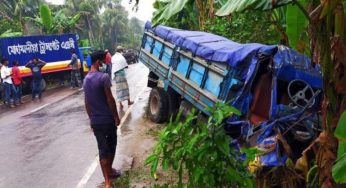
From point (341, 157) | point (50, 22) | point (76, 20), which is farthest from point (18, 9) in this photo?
point (341, 157)

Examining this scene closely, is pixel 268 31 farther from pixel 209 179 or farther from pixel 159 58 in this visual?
pixel 209 179

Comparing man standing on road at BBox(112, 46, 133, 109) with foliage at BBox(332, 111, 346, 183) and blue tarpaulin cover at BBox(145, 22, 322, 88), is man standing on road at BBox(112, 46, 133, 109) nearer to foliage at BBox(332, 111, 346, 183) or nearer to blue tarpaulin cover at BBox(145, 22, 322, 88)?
blue tarpaulin cover at BBox(145, 22, 322, 88)

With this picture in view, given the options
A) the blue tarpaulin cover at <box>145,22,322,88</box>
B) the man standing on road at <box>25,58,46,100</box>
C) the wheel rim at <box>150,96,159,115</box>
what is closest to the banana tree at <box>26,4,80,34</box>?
the man standing on road at <box>25,58,46,100</box>

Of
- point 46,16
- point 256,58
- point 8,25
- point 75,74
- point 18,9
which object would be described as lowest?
point 75,74

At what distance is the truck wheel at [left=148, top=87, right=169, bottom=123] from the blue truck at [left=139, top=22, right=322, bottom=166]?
3.14ft

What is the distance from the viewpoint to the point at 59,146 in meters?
8.02

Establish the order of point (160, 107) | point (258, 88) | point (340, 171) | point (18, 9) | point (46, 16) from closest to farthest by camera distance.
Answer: point (340, 171) → point (258, 88) → point (160, 107) → point (46, 16) → point (18, 9)

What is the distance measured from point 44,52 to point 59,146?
12.5m

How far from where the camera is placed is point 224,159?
333 cm

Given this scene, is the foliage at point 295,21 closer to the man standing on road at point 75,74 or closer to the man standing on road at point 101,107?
the man standing on road at point 101,107

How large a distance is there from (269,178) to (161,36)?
574 cm

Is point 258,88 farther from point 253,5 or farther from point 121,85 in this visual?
point 121,85

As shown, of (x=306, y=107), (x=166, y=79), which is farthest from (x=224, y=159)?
(x=166, y=79)

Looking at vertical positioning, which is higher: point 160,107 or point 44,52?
point 160,107
